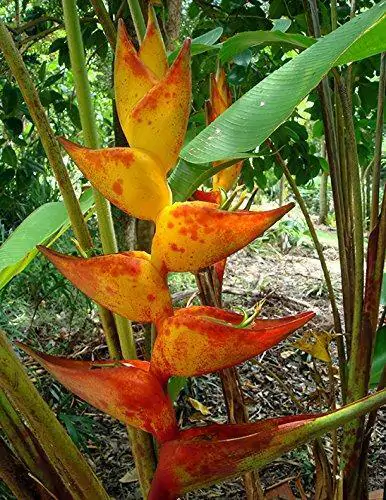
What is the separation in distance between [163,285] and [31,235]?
188 mm

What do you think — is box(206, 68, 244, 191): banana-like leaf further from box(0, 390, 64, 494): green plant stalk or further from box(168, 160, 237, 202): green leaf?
box(0, 390, 64, 494): green plant stalk

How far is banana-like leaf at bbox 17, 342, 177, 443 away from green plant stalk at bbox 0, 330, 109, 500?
0.13ft

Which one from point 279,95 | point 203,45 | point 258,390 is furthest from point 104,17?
point 258,390

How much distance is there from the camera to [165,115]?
334 mm

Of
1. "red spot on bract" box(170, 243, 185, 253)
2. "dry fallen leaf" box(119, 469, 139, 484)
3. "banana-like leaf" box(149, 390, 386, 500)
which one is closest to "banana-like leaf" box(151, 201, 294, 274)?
"red spot on bract" box(170, 243, 185, 253)

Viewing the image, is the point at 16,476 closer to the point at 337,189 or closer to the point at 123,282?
the point at 123,282

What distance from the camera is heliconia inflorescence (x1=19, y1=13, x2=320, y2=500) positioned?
0.33m

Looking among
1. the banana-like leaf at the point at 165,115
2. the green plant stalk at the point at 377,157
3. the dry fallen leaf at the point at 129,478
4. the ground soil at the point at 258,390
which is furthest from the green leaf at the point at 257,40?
the dry fallen leaf at the point at 129,478

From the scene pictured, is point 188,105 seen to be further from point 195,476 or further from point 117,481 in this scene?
point 117,481

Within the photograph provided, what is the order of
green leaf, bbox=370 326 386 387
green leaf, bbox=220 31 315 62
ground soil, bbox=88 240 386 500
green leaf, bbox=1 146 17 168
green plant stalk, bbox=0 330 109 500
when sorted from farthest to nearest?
green leaf, bbox=1 146 17 168, ground soil, bbox=88 240 386 500, green leaf, bbox=370 326 386 387, green leaf, bbox=220 31 315 62, green plant stalk, bbox=0 330 109 500

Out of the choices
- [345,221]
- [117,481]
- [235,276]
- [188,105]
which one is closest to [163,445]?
[188,105]

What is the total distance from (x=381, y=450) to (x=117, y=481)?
502mm

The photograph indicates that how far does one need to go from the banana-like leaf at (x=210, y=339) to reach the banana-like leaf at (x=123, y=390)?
0.02m

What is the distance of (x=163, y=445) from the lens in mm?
371
